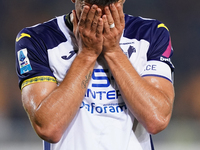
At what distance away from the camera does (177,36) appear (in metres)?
4.89

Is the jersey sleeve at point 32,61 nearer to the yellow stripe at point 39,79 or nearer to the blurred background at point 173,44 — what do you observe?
the yellow stripe at point 39,79

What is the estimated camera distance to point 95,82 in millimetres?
1635

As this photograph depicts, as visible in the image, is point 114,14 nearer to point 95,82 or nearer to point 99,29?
point 99,29

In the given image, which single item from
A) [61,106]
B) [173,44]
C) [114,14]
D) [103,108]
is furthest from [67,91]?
[173,44]

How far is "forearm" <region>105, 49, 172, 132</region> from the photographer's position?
5.02ft

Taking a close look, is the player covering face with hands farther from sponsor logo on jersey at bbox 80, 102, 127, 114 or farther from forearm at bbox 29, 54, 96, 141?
sponsor logo on jersey at bbox 80, 102, 127, 114

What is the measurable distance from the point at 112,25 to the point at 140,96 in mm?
369

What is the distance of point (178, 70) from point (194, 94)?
1.44ft

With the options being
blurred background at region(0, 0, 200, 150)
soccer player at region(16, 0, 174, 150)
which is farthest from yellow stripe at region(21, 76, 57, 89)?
blurred background at region(0, 0, 200, 150)

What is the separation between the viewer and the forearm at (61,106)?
4.87 feet

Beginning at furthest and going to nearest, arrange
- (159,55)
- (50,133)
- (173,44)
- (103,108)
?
(173,44) → (159,55) → (103,108) → (50,133)

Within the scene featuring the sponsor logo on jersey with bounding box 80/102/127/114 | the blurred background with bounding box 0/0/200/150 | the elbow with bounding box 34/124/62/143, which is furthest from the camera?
the blurred background with bounding box 0/0/200/150

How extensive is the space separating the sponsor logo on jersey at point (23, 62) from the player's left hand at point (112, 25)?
1.31 feet

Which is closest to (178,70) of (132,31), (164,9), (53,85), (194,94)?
(194,94)
